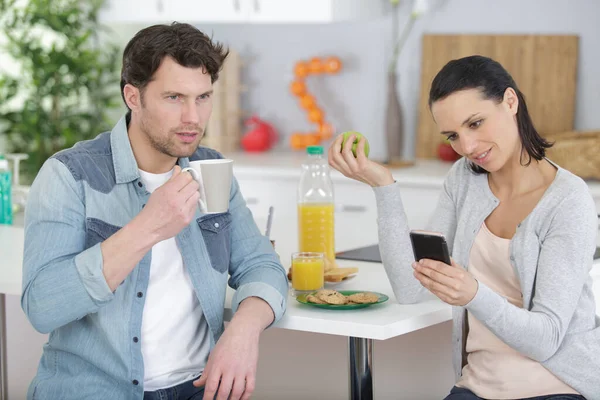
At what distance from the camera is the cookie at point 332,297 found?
5.92 feet

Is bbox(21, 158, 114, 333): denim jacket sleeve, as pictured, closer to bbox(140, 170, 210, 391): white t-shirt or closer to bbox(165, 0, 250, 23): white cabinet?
bbox(140, 170, 210, 391): white t-shirt

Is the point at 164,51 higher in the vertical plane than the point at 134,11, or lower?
lower

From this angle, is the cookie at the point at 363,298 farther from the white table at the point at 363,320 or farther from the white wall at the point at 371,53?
the white wall at the point at 371,53

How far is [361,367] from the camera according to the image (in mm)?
1951

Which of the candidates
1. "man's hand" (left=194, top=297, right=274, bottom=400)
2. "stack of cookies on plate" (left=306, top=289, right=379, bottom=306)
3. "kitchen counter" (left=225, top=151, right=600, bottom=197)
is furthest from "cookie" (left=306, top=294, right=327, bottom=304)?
"kitchen counter" (left=225, top=151, right=600, bottom=197)

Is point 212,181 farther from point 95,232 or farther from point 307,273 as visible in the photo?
point 307,273

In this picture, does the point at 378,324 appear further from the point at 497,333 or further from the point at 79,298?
the point at 79,298

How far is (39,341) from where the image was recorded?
2.47m

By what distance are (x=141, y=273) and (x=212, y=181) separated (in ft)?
0.97

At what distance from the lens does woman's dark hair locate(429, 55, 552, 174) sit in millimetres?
1808

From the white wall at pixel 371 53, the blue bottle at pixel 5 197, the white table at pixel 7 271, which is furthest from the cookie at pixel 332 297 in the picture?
the white wall at pixel 371 53

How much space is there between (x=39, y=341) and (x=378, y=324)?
115cm

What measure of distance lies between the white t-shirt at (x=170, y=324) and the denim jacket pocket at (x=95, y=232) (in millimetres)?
114

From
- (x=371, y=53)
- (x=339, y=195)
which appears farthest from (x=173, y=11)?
(x=339, y=195)
